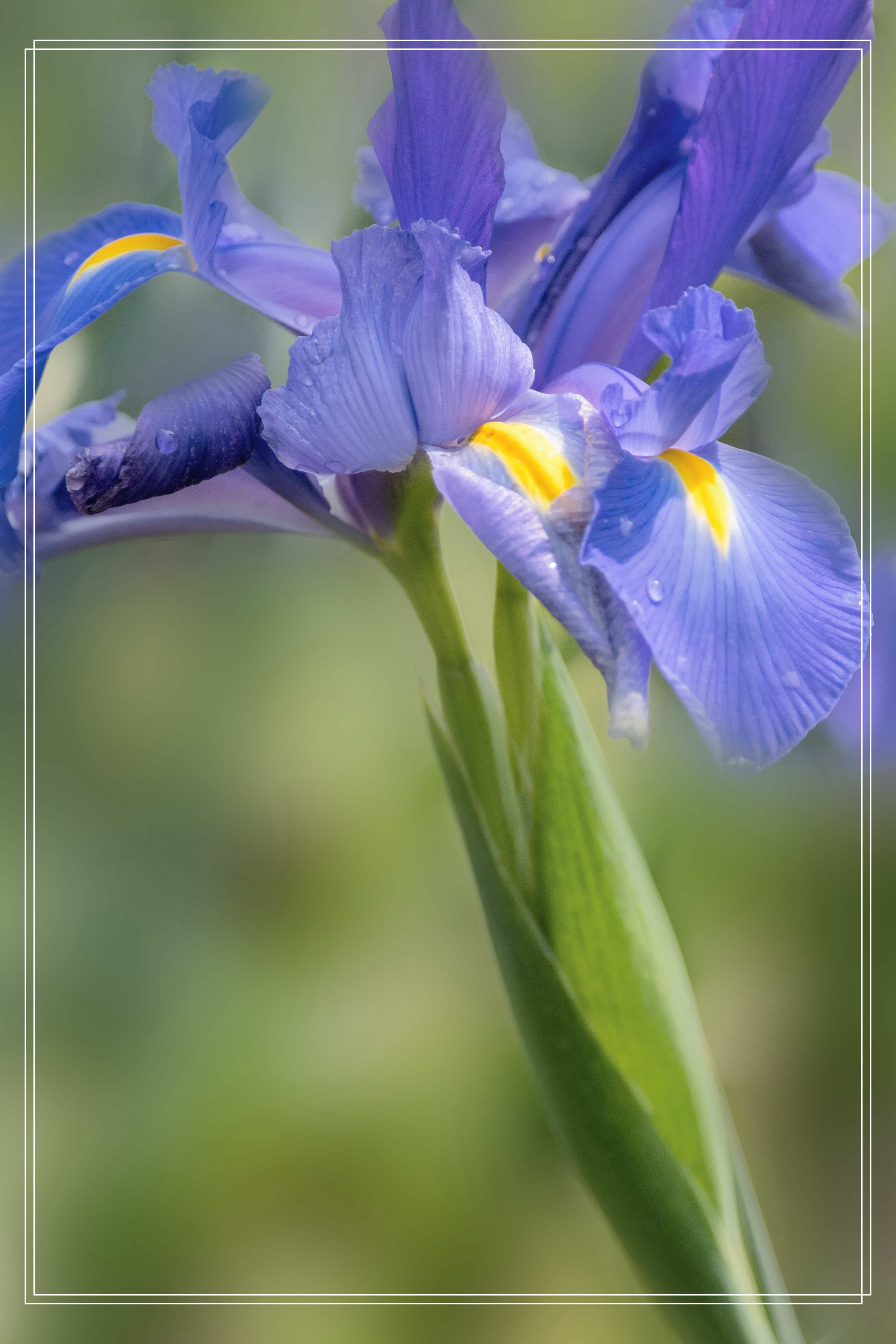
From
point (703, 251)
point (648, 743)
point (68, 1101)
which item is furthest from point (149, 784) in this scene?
point (703, 251)

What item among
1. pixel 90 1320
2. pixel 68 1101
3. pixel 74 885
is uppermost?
pixel 74 885

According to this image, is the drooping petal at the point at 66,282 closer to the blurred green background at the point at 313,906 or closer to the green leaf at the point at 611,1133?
the blurred green background at the point at 313,906

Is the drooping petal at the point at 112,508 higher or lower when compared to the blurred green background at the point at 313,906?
higher

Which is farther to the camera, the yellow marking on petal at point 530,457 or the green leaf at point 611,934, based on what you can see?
the green leaf at point 611,934

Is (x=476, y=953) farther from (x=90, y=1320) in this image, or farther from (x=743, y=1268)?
(x=90, y=1320)

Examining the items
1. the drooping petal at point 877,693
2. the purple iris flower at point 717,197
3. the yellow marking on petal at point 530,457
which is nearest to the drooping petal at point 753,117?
the purple iris flower at point 717,197

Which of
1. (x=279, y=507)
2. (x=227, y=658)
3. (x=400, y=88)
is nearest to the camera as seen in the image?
(x=400, y=88)
